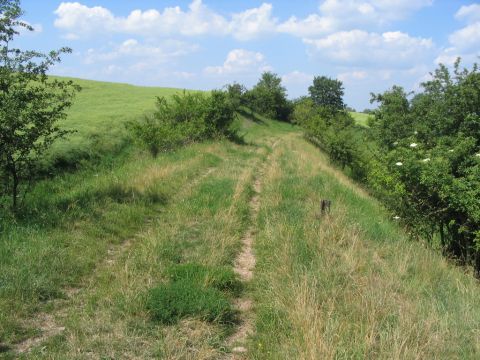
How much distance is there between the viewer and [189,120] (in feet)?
78.5

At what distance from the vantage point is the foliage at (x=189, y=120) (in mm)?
19422

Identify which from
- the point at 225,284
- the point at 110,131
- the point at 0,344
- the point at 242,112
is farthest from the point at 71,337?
the point at 242,112

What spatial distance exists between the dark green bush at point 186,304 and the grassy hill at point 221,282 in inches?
1.3

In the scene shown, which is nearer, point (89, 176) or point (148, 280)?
point (148, 280)

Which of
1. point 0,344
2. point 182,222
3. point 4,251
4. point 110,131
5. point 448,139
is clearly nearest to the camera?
point 0,344

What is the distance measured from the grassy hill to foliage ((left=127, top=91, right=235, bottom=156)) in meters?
9.27

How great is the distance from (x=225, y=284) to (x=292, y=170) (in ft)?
34.9

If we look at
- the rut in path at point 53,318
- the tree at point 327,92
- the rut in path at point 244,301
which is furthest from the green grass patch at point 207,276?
the tree at point 327,92

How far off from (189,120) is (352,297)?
20078mm

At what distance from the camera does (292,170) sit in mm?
15812

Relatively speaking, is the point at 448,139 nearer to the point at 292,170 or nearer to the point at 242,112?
the point at 292,170

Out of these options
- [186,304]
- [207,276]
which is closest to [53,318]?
[186,304]

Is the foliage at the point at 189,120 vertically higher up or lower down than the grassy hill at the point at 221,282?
higher up

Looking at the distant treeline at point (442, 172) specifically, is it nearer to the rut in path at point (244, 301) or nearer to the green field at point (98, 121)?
the rut in path at point (244, 301)
